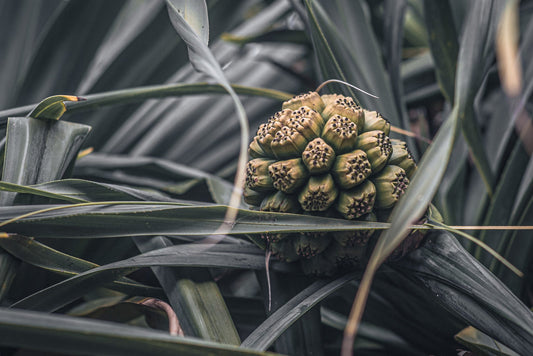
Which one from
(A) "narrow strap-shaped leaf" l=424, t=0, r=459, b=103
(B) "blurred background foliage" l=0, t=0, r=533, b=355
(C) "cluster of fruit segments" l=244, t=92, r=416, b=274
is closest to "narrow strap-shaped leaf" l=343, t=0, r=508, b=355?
(B) "blurred background foliage" l=0, t=0, r=533, b=355

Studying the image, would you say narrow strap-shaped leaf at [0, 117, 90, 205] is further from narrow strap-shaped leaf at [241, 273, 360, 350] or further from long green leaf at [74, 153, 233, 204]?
narrow strap-shaped leaf at [241, 273, 360, 350]

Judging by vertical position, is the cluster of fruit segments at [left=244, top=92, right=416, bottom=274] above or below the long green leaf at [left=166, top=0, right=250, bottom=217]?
Answer: below

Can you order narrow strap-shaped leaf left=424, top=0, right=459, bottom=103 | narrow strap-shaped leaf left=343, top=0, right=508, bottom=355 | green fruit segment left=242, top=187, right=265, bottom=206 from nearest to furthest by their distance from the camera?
narrow strap-shaped leaf left=343, top=0, right=508, bottom=355 < green fruit segment left=242, top=187, right=265, bottom=206 < narrow strap-shaped leaf left=424, top=0, right=459, bottom=103

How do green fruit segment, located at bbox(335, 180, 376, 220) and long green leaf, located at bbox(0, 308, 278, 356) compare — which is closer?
long green leaf, located at bbox(0, 308, 278, 356)

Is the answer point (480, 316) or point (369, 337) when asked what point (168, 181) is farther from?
point (480, 316)

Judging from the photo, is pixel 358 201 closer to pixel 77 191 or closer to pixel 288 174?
pixel 288 174

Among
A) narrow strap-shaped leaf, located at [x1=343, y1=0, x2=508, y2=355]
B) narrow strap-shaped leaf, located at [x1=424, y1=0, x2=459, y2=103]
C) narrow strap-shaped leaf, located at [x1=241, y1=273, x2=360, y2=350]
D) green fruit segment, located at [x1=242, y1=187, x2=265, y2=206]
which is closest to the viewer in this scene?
narrow strap-shaped leaf, located at [x1=343, y1=0, x2=508, y2=355]

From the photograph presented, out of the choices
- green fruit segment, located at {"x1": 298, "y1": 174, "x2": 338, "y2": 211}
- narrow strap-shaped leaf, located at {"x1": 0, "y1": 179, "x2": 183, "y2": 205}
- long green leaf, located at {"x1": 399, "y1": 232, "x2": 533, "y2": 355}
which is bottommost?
long green leaf, located at {"x1": 399, "y1": 232, "x2": 533, "y2": 355}
